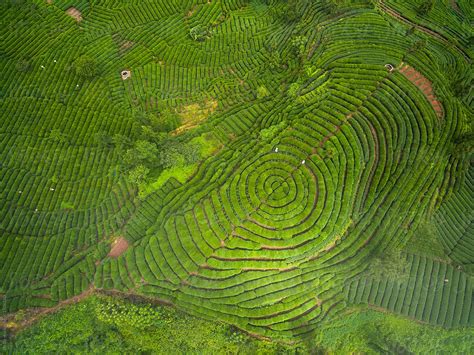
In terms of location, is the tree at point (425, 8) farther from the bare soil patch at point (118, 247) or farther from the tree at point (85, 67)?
the bare soil patch at point (118, 247)

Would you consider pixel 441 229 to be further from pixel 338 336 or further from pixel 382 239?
pixel 338 336

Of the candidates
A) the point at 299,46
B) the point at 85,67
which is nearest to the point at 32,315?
the point at 85,67

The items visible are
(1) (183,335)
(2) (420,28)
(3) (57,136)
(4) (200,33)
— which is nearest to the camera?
(1) (183,335)

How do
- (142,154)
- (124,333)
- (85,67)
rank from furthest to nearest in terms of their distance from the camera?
(85,67) < (142,154) < (124,333)

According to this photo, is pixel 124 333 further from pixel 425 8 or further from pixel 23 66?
pixel 425 8

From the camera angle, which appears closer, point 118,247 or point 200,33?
point 118,247

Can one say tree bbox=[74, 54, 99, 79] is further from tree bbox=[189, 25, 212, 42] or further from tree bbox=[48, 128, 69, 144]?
tree bbox=[189, 25, 212, 42]

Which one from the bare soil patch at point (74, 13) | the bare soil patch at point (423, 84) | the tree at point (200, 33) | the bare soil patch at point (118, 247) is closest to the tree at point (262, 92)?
the tree at point (200, 33)

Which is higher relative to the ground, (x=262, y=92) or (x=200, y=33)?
(x=200, y=33)
